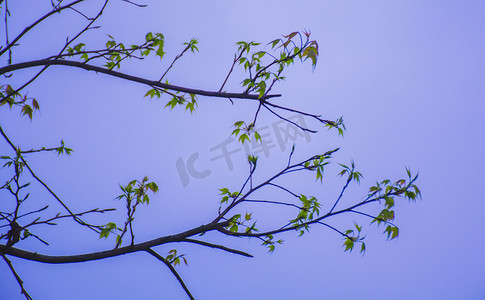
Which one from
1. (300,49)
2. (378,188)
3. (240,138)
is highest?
(300,49)

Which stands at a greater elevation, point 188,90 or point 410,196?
point 188,90


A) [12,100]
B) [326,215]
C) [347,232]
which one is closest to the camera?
[326,215]

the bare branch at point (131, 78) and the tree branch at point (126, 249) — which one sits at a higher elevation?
the bare branch at point (131, 78)

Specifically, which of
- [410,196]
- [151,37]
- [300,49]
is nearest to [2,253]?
[151,37]

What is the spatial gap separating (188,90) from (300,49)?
16.2 inches

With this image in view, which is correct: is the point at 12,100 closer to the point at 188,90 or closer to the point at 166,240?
the point at 188,90

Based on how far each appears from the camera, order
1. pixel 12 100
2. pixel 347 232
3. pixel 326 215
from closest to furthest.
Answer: pixel 326 215 < pixel 347 232 < pixel 12 100

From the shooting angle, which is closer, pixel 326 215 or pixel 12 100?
pixel 326 215

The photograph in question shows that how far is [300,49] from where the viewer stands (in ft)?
4.02

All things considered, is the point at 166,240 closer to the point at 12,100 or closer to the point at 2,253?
the point at 2,253

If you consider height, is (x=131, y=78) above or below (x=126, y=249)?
above

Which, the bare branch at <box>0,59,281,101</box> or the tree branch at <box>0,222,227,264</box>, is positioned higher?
the bare branch at <box>0,59,281,101</box>

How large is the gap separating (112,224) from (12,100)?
0.65 meters

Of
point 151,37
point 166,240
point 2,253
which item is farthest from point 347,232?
point 2,253
